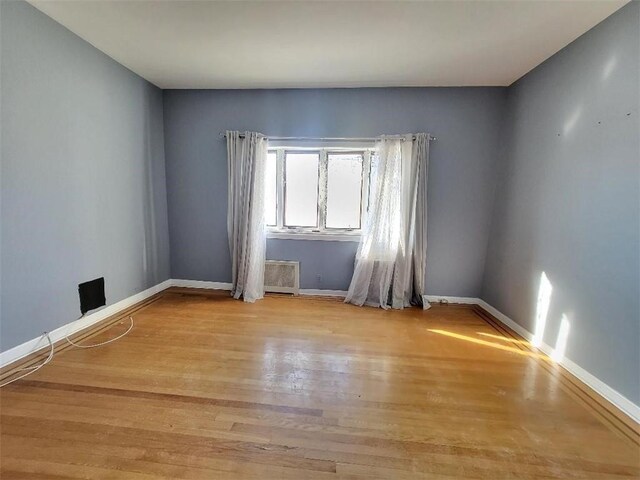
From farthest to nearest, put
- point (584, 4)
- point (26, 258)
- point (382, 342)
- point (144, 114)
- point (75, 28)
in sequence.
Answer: point (144, 114)
point (382, 342)
point (75, 28)
point (26, 258)
point (584, 4)

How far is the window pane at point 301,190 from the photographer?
10.9 ft

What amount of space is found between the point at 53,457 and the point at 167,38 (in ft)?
9.11

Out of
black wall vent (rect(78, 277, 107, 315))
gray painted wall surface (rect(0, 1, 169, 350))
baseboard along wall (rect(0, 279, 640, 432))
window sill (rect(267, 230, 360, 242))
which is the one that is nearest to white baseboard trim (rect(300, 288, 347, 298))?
baseboard along wall (rect(0, 279, 640, 432))

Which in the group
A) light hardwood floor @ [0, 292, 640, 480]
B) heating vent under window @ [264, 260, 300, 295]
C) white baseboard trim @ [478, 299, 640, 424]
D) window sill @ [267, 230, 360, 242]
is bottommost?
light hardwood floor @ [0, 292, 640, 480]

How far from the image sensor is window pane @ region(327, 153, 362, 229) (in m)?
3.28

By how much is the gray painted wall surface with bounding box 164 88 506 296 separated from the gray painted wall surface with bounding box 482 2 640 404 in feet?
1.44

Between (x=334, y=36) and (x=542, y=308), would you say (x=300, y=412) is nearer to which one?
(x=542, y=308)

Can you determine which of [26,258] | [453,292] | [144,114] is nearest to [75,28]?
[144,114]

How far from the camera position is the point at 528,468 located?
1.23m

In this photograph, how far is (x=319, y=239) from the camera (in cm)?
337

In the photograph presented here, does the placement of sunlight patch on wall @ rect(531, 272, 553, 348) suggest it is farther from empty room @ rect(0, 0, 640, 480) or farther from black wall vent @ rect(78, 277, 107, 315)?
black wall vent @ rect(78, 277, 107, 315)

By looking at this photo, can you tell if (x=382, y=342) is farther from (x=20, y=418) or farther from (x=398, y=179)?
(x=20, y=418)

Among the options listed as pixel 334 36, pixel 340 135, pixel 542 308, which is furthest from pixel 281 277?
pixel 542 308

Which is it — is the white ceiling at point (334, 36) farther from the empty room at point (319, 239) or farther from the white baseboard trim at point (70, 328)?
the white baseboard trim at point (70, 328)
